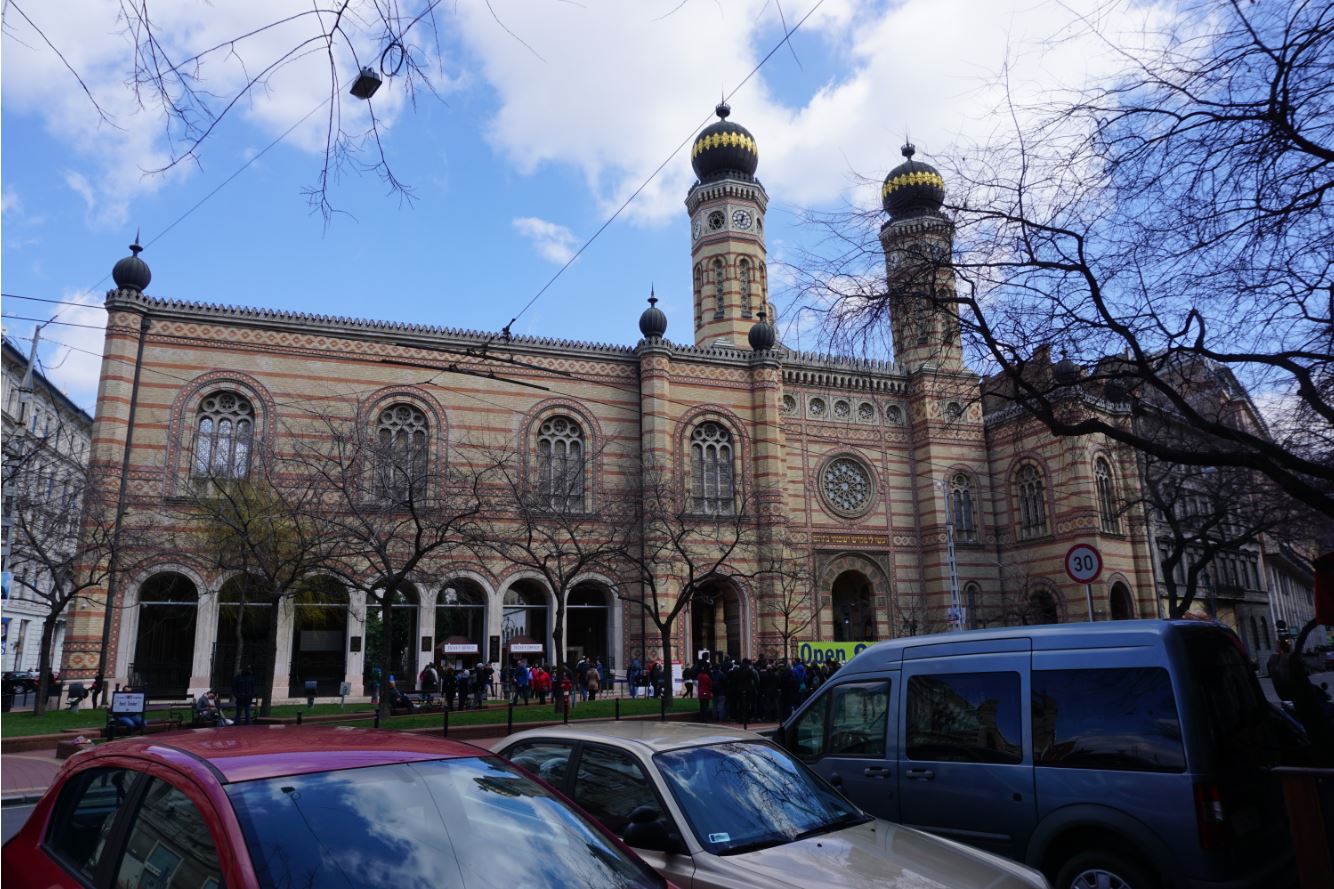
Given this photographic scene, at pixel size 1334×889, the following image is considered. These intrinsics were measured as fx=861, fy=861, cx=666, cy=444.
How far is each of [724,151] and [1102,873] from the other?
1411 inches

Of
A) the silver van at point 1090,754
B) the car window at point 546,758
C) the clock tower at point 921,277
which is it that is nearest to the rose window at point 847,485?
the clock tower at point 921,277

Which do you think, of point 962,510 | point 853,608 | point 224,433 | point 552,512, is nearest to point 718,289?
point 962,510

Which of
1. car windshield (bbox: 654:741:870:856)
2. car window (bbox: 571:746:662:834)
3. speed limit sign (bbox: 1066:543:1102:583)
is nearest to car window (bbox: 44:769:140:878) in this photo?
car window (bbox: 571:746:662:834)

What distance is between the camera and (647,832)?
4016 millimetres

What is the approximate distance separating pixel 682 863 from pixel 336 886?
206 centimetres

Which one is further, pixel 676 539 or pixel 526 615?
pixel 526 615

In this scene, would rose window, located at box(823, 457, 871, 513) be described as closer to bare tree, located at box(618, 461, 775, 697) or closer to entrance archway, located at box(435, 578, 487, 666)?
bare tree, located at box(618, 461, 775, 697)

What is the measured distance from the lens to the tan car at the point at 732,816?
13.3 feet

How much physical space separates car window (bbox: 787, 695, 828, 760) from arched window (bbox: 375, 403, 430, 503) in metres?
14.9

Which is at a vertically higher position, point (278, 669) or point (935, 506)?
point (935, 506)

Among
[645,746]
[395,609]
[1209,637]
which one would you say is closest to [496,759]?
[645,746]

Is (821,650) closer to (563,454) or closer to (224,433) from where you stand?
(563,454)

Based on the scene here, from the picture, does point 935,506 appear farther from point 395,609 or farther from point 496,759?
point 496,759

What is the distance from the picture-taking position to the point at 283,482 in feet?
81.6
